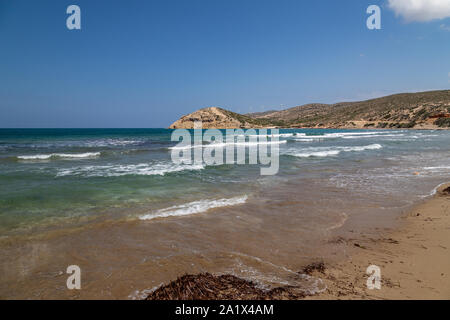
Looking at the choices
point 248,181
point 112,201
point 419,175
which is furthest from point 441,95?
point 112,201

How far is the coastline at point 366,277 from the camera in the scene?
130 inches

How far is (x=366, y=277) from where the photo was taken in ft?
12.3

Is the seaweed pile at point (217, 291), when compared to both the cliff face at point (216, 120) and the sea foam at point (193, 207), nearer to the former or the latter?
the sea foam at point (193, 207)

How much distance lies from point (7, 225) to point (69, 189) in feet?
12.3

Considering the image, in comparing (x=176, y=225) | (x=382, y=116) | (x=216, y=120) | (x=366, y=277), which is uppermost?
(x=216, y=120)

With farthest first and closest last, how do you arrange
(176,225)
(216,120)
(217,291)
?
(216,120)
(176,225)
(217,291)

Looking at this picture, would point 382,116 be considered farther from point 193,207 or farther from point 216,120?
point 193,207

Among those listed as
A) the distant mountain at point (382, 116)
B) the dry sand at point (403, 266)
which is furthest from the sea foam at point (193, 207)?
the distant mountain at point (382, 116)

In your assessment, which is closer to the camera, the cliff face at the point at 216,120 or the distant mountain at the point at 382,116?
the distant mountain at the point at 382,116

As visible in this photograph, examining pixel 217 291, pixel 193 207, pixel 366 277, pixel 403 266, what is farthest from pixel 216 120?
pixel 217 291

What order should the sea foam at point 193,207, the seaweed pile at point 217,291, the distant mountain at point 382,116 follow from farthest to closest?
the distant mountain at point 382,116 < the sea foam at point 193,207 < the seaweed pile at point 217,291

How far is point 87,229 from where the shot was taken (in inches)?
231

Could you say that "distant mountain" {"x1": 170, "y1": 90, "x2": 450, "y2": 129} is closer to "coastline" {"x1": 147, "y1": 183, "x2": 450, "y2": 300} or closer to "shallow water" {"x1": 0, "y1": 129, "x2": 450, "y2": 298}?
"shallow water" {"x1": 0, "y1": 129, "x2": 450, "y2": 298}
